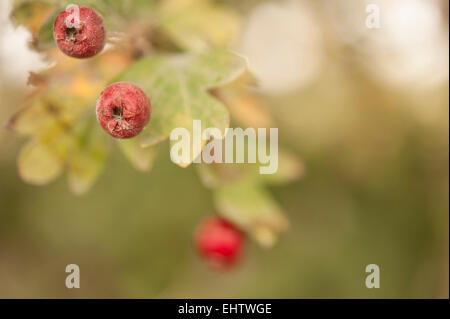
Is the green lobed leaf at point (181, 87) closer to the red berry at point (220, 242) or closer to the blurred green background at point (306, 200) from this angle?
the red berry at point (220, 242)

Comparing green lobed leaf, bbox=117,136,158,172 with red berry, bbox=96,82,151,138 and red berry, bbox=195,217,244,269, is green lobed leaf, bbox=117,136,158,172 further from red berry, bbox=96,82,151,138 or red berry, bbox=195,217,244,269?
red berry, bbox=195,217,244,269

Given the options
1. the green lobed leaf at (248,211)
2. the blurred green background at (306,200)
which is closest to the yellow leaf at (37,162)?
the green lobed leaf at (248,211)

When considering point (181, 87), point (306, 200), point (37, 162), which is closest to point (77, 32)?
point (181, 87)

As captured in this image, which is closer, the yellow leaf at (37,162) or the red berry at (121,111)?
the red berry at (121,111)
